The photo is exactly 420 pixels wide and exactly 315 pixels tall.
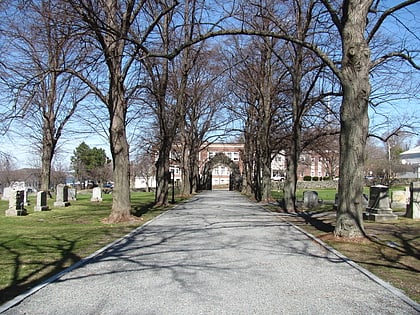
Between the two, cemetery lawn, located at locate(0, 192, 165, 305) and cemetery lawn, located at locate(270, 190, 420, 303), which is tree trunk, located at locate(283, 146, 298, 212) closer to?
cemetery lawn, located at locate(270, 190, 420, 303)

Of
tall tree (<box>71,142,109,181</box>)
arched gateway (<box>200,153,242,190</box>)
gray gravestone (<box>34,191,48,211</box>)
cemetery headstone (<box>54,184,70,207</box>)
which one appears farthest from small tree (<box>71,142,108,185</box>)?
gray gravestone (<box>34,191,48,211</box>)

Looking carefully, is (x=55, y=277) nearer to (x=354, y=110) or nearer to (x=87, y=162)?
(x=354, y=110)

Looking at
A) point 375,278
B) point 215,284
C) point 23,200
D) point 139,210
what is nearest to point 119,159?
point 139,210

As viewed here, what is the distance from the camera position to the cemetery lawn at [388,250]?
698 cm

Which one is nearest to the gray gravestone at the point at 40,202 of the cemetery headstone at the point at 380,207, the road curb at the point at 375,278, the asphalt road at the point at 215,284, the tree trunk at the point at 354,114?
the asphalt road at the point at 215,284

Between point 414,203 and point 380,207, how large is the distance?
1.60m

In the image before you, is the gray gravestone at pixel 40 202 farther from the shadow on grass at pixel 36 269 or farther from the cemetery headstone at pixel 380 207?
the cemetery headstone at pixel 380 207

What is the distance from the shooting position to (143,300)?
5566mm

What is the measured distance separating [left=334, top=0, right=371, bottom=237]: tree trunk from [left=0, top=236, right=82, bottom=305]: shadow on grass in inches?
263

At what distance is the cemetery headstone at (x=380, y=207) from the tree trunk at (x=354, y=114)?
19.8 feet

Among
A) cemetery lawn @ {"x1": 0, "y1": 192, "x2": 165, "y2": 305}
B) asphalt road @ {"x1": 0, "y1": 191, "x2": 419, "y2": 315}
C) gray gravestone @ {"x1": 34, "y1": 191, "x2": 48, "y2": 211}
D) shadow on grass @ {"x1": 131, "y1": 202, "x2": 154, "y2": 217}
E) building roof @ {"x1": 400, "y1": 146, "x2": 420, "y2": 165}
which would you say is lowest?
cemetery lawn @ {"x1": 0, "y1": 192, "x2": 165, "y2": 305}

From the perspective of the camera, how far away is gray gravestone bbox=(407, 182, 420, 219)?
17328 mm

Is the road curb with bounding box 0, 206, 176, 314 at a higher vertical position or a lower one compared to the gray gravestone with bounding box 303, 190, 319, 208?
lower

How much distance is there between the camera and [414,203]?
17406mm
